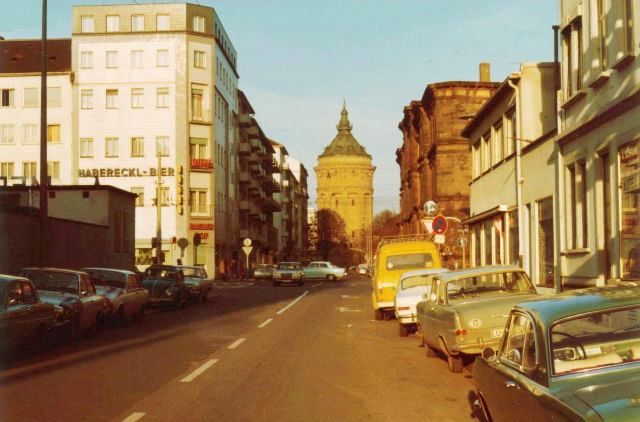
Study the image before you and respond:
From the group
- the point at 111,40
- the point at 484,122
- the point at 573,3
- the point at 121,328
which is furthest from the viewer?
the point at 111,40

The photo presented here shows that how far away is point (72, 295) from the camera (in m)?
17.2

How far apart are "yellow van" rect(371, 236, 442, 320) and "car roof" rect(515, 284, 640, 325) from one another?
51.8ft

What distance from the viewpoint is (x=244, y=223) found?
3378 inches

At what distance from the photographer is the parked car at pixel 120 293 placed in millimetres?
20500

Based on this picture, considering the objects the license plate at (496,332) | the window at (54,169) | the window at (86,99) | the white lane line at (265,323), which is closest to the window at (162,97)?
the window at (86,99)

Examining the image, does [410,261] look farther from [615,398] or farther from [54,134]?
[54,134]

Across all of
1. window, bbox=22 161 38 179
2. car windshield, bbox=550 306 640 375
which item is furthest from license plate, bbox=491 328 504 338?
window, bbox=22 161 38 179

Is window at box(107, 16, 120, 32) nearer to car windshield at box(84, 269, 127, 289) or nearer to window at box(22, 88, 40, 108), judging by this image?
window at box(22, 88, 40, 108)

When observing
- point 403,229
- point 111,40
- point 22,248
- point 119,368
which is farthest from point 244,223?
point 119,368

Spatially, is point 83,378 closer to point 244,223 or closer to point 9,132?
point 9,132

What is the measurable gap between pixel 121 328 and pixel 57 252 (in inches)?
434

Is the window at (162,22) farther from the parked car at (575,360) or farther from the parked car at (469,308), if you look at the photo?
the parked car at (575,360)

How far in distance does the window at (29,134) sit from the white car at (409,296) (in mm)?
54848

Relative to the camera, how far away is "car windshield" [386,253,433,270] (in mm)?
21953
